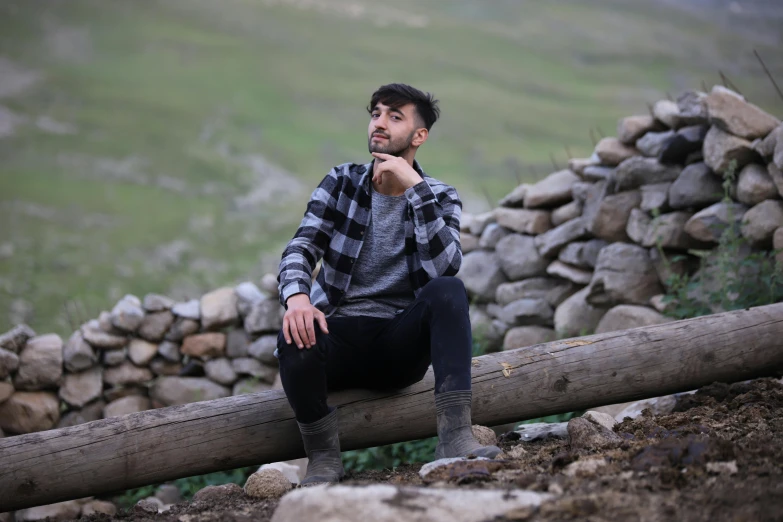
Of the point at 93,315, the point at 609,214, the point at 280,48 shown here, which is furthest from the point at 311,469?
the point at 280,48

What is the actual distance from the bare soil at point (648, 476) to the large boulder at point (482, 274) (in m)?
2.54

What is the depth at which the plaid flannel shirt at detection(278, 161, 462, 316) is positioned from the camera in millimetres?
2682

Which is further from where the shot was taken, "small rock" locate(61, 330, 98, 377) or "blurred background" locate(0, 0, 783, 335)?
"blurred background" locate(0, 0, 783, 335)

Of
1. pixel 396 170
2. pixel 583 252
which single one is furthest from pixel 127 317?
pixel 396 170

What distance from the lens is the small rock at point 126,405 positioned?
517 centimetres

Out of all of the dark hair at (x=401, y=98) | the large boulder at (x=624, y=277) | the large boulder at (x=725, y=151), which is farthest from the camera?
the large boulder at (x=624, y=277)

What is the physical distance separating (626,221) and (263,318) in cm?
247

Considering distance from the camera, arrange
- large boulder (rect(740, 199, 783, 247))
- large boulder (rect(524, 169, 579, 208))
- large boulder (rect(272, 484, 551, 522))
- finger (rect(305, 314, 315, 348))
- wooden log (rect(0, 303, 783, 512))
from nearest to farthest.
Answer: large boulder (rect(272, 484, 551, 522))
finger (rect(305, 314, 315, 348))
wooden log (rect(0, 303, 783, 512))
large boulder (rect(740, 199, 783, 247))
large boulder (rect(524, 169, 579, 208))

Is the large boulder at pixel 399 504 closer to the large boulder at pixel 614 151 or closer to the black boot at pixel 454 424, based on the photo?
the black boot at pixel 454 424

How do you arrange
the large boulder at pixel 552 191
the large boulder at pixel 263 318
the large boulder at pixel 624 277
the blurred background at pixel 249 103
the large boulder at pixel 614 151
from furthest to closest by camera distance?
the blurred background at pixel 249 103 < the large boulder at pixel 263 318 < the large boulder at pixel 552 191 < the large boulder at pixel 614 151 < the large boulder at pixel 624 277

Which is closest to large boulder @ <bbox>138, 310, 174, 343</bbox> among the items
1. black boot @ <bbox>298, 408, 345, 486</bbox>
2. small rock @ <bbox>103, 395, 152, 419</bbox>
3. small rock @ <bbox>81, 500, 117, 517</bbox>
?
small rock @ <bbox>103, 395, 152, 419</bbox>

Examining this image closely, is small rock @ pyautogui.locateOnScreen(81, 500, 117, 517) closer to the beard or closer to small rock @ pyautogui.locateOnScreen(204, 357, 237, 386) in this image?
small rock @ pyautogui.locateOnScreen(204, 357, 237, 386)

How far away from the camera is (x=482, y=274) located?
545 centimetres

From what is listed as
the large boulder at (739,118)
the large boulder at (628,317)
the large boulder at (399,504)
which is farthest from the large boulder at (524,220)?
the large boulder at (399,504)
